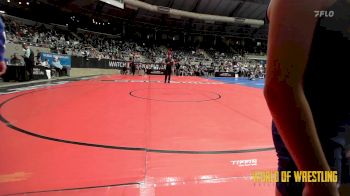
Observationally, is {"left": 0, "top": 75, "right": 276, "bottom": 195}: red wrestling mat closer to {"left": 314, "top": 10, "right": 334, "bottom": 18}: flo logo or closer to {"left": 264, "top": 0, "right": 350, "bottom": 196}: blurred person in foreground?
{"left": 264, "top": 0, "right": 350, "bottom": 196}: blurred person in foreground

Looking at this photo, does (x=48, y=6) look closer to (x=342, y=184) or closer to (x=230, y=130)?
(x=230, y=130)

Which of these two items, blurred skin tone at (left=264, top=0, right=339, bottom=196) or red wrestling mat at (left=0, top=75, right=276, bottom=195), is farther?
red wrestling mat at (left=0, top=75, right=276, bottom=195)

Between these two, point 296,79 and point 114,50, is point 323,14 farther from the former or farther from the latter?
point 114,50

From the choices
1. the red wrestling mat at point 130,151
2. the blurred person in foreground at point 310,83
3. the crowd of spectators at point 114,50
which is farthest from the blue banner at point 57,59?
the blurred person in foreground at point 310,83

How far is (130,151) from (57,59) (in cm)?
1661

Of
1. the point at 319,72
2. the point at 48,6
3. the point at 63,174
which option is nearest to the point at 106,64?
the point at 48,6

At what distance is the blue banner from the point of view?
17.5 meters

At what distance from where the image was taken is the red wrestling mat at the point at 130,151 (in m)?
2.49

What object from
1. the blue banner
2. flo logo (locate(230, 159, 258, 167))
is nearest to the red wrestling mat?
flo logo (locate(230, 159, 258, 167))

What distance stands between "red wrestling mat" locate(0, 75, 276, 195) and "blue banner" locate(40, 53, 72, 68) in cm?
1247

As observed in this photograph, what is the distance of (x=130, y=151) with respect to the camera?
3.41m

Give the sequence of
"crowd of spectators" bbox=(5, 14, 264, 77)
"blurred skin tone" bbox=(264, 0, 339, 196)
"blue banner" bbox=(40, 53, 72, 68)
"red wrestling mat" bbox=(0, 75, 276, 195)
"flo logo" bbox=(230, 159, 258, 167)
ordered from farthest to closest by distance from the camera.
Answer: "crowd of spectators" bbox=(5, 14, 264, 77) → "blue banner" bbox=(40, 53, 72, 68) → "flo logo" bbox=(230, 159, 258, 167) → "red wrestling mat" bbox=(0, 75, 276, 195) → "blurred skin tone" bbox=(264, 0, 339, 196)

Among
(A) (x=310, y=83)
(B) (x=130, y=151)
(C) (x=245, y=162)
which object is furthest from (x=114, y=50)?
(A) (x=310, y=83)

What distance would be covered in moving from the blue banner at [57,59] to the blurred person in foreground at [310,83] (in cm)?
1873
